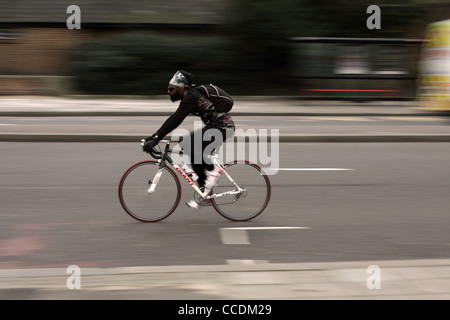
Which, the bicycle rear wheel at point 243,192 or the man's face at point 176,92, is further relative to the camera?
the bicycle rear wheel at point 243,192

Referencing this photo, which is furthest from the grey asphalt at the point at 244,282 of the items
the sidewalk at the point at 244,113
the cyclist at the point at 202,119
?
the sidewalk at the point at 244,113

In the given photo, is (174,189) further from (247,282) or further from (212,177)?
(247,282)

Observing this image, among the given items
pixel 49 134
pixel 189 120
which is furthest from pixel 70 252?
pixel 189 120

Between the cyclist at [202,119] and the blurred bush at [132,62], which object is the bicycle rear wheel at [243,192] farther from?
the blurred bush at [132,62]

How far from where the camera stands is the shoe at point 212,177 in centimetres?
695

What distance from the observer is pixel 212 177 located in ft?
22.8

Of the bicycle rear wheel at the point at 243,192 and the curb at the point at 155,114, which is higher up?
the curb at the point at 155,114

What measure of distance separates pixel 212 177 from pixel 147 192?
681mm

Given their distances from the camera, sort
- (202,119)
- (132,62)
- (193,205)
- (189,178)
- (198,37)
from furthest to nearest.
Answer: (198,37) → (132,62) → (193,205) → (189,178) → (202,119)

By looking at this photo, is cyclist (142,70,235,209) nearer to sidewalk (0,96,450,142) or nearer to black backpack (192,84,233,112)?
black backpack (192,84,233,112)

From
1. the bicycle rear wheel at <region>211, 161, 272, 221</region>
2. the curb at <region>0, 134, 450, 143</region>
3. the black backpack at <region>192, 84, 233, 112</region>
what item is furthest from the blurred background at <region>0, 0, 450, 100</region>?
the black backpack at <region>192, 84, 233, 112</region>

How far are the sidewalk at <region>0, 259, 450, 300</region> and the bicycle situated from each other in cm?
200

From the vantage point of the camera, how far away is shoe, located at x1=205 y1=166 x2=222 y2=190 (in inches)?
274

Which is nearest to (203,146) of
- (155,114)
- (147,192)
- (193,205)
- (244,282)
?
(193,205)
